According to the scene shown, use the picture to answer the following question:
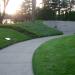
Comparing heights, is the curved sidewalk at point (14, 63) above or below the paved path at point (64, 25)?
above

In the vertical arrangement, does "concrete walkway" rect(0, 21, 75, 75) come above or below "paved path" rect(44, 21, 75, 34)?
above

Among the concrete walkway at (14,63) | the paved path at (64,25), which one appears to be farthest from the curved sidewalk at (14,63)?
the paved path at (64,25)

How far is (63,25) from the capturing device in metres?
27.8

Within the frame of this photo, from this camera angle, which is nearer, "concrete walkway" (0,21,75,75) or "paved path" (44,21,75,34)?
"concrete walkway" (0,21,75,75)

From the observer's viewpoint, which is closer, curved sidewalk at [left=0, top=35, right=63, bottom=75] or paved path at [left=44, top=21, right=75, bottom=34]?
curved sidewalk at [left=0, top=35, right=63, bottom=75]

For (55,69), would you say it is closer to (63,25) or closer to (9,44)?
(9,44)

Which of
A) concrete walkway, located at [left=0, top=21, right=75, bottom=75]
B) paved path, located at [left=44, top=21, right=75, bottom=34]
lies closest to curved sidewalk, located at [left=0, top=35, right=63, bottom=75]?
concrete walkway, located at [left=0, top=21, right=75, bottom=75]

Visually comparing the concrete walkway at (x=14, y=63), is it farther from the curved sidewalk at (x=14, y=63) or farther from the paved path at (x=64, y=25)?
the paved path at (x=64, y=25)

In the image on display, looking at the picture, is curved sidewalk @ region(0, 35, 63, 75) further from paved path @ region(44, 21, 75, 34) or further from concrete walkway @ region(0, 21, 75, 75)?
paved path @ region(44, 21, 75, 34)

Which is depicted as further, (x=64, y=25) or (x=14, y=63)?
(x=64, y=25)

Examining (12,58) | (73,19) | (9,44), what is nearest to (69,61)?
(12,58)

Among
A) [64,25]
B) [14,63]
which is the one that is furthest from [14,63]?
[64,25]

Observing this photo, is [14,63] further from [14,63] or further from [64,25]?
[64,25]

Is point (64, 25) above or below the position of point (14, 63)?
below
